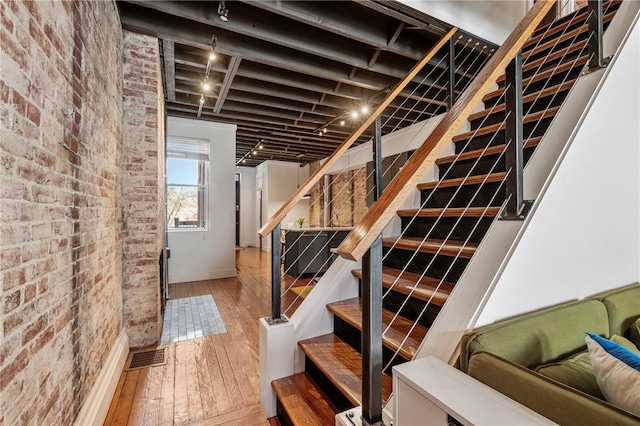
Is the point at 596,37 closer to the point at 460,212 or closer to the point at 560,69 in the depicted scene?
the point at 560,69

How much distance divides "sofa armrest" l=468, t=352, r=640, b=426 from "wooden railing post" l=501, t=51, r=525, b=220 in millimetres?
750

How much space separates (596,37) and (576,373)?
1.95 m

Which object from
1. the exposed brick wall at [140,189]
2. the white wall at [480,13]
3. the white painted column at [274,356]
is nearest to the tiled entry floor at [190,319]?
the exposed brick wall at [140,189]

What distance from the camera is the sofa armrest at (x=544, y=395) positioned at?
70cm

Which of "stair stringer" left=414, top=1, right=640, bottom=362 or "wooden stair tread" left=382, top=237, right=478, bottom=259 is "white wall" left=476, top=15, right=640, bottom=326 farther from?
"wooden stair tread" left=382, top=237, right=478, bottom=259

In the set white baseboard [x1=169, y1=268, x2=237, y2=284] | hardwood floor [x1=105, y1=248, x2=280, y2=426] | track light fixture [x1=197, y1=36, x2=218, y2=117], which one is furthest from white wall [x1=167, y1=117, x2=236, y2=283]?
hardwood floor [x1=105, y1=248, x2=280, y2=426]

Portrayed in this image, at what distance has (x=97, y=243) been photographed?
1919mm

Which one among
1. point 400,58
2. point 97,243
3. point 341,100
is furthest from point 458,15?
point 97,243

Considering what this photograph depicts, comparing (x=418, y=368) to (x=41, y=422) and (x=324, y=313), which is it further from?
(x=41, y=422)

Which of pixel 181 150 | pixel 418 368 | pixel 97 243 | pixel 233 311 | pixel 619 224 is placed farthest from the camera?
pixel 181 150

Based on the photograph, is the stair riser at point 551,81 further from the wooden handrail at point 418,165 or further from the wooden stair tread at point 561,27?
the wooden handrail at point 418,165

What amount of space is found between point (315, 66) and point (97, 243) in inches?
116

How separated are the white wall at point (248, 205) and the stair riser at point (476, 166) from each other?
8.90m

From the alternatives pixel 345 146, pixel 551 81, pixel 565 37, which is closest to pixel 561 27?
pixel 565 37
